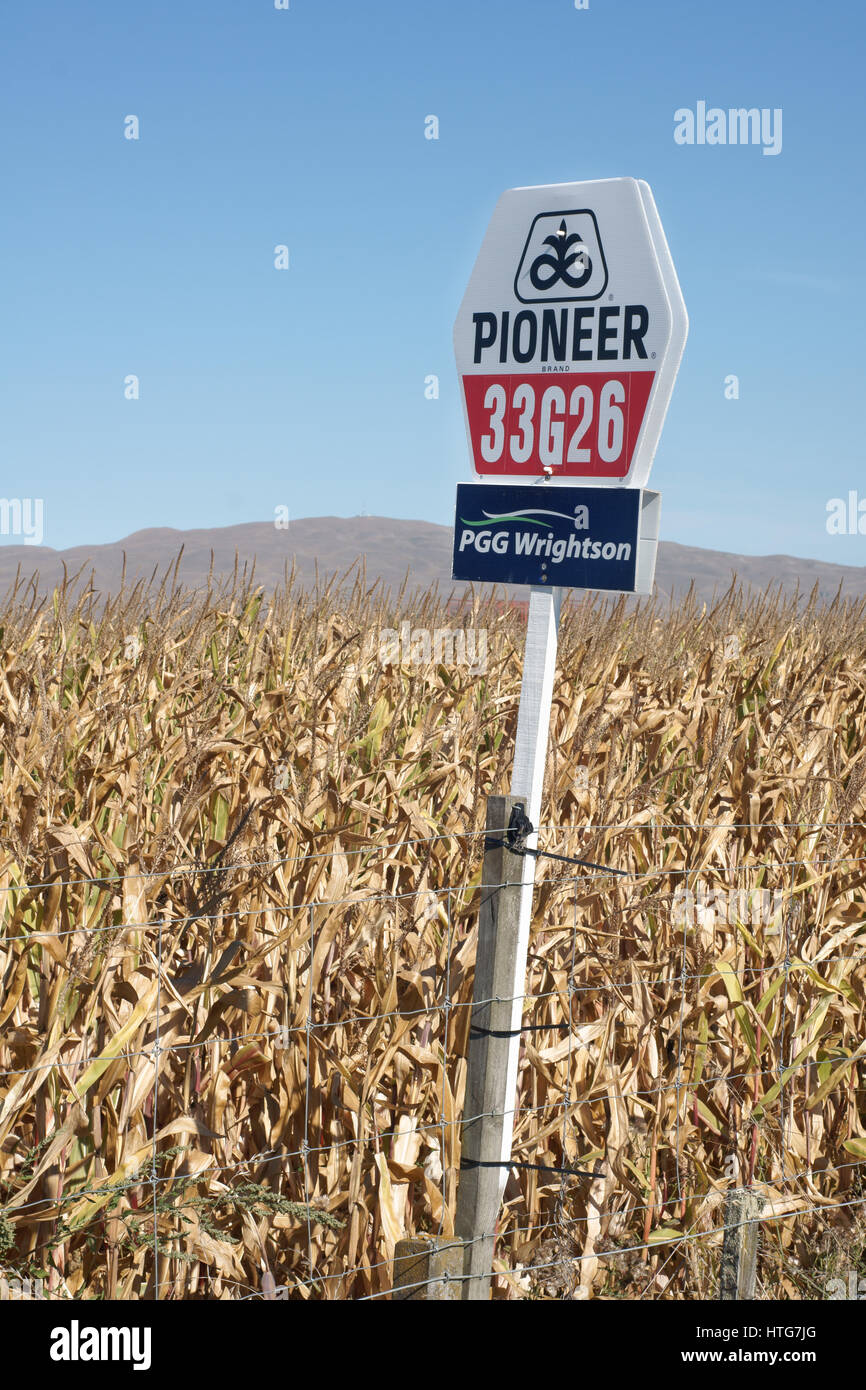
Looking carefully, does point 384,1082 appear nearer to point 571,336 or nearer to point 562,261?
point 571,336

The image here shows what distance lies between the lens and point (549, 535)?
242 centimetres

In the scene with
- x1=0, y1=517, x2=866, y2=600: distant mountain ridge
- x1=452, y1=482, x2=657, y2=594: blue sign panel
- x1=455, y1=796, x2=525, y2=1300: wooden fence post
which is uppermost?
x1=0, y1=517, x2=866, y2=600: distant mountain ridge

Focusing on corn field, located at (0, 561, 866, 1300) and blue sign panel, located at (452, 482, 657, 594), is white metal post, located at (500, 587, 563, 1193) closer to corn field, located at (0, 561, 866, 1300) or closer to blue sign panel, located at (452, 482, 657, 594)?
blue sign panel, located at (452, 482, 657, 594)

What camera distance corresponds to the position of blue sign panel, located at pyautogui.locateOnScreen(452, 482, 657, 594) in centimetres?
233

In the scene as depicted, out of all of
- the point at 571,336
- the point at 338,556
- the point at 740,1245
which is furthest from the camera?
the point at 338,556

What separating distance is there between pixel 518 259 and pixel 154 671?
3.21 metres

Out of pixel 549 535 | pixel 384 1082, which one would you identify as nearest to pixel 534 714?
pixel 549 535

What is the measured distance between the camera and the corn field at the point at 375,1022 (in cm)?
253

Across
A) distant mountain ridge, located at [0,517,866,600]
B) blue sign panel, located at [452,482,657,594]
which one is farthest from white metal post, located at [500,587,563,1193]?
distant mountain ridge, located at [0,517,866,600]

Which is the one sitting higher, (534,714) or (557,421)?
(557,421)

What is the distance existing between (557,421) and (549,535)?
0.78 feet

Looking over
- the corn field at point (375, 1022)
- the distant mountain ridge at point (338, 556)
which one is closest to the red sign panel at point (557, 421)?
the corn field at point (375, 1022)

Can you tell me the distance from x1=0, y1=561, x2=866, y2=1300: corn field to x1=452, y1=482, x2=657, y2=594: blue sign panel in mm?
787

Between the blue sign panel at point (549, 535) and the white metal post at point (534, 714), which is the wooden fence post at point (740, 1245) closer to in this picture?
the white metal post at point (534, 714)
